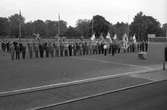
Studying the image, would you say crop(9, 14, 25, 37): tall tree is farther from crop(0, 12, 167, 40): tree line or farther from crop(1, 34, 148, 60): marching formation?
crop(1, 34, 148, 60): marching formation

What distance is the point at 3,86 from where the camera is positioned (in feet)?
31.4

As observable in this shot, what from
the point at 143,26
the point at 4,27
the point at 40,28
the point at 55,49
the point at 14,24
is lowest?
the point at 55,49

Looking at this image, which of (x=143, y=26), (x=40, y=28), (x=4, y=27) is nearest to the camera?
(x=4, y=27)

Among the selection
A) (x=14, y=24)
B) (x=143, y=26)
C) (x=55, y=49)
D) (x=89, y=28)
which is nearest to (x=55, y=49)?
(x=55, y=49)

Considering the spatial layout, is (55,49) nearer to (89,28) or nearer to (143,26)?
(143,26)

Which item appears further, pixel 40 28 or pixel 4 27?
pixel 40 28

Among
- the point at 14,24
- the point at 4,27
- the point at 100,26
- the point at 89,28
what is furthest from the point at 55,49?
the point at 100,26

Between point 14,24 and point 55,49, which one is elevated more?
point 14,24

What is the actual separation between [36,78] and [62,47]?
1273 cm

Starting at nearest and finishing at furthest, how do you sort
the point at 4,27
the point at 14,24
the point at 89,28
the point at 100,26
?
the point at 4,27
the point at 14,24
the point at 89,28
the point at 100,26

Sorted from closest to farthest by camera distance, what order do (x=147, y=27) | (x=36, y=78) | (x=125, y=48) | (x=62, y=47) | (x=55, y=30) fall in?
(x=36, y=78) → (x=62, y=47) → (x=125, y=48) → (x=147, y=27) → (x=55, y=30)

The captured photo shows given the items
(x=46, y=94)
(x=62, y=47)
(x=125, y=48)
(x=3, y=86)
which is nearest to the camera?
(x=46, y=94)

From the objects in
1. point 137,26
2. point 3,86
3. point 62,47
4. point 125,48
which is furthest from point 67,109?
point 137,26

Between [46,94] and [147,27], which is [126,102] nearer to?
[46,94]
